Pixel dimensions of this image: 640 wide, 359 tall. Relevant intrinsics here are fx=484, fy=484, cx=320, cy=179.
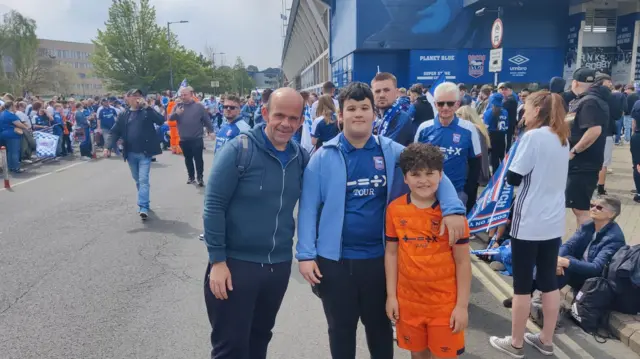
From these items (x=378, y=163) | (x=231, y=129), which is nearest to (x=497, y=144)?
(x=231, y=129)

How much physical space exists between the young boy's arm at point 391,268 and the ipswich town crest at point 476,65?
21900 millimetres

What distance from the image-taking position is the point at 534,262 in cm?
338

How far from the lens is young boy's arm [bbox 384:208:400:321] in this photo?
2.58 meters

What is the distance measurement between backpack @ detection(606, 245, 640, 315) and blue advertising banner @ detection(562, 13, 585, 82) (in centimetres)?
2134

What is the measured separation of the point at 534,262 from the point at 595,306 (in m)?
1.12

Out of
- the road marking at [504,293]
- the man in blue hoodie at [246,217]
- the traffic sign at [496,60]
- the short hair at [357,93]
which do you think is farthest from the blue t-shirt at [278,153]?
the traffic sign at [496,60]

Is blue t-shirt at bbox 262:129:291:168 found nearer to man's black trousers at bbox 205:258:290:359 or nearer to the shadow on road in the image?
man's black trousers at bbox 205:258:290:359

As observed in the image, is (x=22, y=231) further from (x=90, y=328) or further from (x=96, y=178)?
(x=96, y=178)

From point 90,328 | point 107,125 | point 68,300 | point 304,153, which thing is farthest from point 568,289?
point 107,125

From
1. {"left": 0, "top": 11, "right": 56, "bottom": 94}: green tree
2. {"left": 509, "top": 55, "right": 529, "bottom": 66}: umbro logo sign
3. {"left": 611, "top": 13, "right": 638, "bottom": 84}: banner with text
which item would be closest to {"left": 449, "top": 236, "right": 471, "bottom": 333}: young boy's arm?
{"left": 509, "top": 55, "right": 529, "bottom": 66}: umbro logo sign

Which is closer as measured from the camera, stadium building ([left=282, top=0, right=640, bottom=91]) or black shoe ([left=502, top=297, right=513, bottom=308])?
black shoe ([left=502, top=297, right=513, bottom=308])

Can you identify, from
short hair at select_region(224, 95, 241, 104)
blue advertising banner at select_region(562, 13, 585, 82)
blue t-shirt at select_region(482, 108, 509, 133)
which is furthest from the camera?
blue advertising banner at select_region(562, 13, 585, 82)

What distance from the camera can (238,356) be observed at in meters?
2.59

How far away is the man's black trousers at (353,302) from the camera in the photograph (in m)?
2.64
